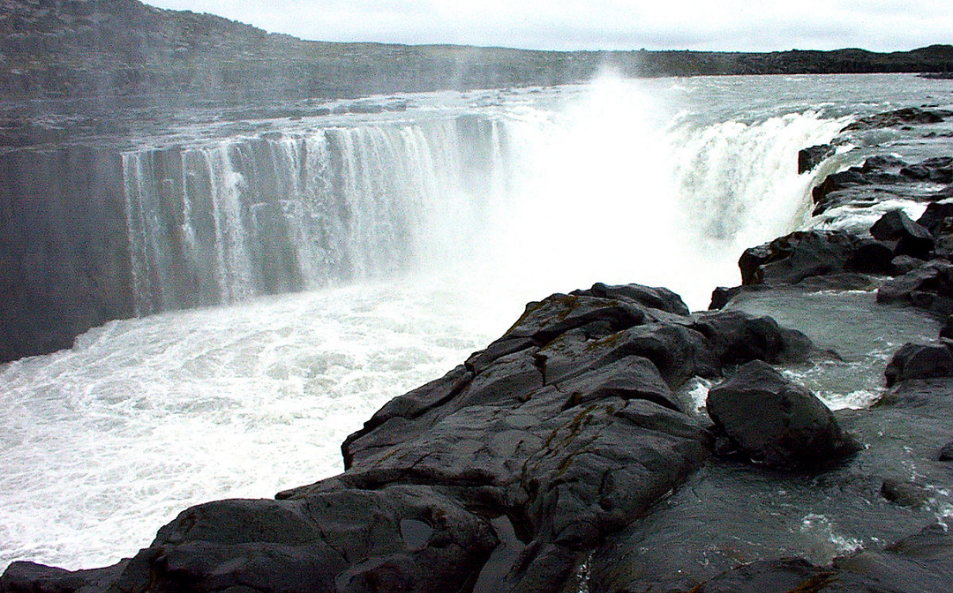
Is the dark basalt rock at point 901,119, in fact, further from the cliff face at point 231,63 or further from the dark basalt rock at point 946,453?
the cliff face at point 231,63

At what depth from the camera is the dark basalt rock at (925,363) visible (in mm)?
7047

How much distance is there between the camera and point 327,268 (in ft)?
66.0

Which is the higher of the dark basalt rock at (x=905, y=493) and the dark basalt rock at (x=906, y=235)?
Result: the dark basalt rock at (x=906, y=235)

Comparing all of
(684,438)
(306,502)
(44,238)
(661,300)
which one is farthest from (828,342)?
(44,238)

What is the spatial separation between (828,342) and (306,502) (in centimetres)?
627

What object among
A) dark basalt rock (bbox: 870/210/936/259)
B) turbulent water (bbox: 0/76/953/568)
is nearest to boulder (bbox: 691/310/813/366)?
turbulent water (bbox: 0/76/953/568)

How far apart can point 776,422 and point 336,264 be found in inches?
627

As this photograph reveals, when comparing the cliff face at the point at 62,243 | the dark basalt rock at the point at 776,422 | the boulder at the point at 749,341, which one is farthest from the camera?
the cliff face at the point at 62,243

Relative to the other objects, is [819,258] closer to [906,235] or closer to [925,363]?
[906,235]

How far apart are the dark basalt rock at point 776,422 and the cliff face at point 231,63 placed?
32.1 metres

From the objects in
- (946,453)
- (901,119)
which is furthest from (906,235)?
(901,119)

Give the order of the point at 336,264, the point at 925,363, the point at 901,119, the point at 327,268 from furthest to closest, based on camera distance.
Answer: the point at 336,264 < the point at 327,268 < the point at 901,119 < the point at 925,363

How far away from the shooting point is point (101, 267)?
1827 cm

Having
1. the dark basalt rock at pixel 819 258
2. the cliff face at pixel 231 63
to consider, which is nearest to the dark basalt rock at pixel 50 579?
the dark basalt rock at pixel 819 258
